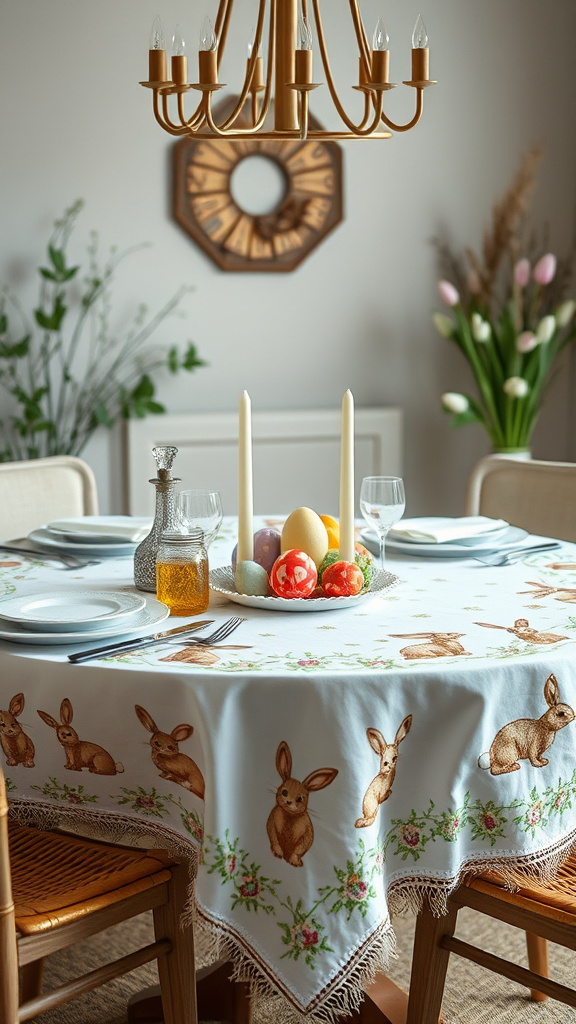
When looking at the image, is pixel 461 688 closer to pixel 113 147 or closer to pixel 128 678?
pixel 128 678

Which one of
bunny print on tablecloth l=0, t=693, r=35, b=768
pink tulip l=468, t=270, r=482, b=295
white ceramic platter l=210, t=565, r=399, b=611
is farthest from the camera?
pink tulip l=468, t=270, r=482, b=295

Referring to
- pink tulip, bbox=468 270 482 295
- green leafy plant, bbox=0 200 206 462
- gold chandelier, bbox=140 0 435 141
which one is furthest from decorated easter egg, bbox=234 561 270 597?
pink tulip, bbox=468 270 482 295

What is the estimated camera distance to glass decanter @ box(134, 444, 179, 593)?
1.61m

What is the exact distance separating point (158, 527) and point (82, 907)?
60 centimetres

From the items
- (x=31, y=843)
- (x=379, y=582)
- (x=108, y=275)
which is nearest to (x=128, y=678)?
(x=31, y=843)

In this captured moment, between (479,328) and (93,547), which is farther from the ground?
(479,328)

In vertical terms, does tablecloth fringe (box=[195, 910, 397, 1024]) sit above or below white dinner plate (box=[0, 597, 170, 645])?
below

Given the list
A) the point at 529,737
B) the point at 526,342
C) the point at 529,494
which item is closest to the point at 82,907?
the point at 529,737

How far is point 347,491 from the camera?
154 centimetres

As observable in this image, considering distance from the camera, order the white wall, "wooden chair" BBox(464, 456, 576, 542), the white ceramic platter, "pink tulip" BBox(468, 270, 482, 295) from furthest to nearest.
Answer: "pink tulip" BBox(468, 270, 482, 295) → the white wall → "wooden chair" BBox(464, 456, 576, 542) → the white ceramic platter

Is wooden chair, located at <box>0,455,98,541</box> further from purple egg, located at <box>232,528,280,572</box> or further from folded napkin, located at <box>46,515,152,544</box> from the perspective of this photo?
purple egg, located at <box>232,528,280,572</box>

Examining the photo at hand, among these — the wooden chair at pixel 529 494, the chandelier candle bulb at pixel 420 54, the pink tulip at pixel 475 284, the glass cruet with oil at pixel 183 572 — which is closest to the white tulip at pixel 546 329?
the pink tulip at pixel 475 284

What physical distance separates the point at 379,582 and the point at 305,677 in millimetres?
463

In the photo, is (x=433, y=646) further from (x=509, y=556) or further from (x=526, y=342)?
(x=526, y=342)
